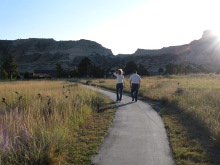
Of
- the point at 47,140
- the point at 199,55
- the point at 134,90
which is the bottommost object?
the point at 47,140

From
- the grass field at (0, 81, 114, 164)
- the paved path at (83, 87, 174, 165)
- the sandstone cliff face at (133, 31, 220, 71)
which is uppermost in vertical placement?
the sandstone cliff face at (133, 31, 220, 71)

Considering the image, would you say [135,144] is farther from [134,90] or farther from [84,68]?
[84,68]

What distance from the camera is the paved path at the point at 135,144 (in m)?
8.86

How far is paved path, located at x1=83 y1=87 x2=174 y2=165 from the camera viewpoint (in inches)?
349

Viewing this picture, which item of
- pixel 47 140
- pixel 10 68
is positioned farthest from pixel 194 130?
pixel 10 68

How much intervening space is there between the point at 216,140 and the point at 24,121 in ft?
15.9

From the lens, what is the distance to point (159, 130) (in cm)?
1273

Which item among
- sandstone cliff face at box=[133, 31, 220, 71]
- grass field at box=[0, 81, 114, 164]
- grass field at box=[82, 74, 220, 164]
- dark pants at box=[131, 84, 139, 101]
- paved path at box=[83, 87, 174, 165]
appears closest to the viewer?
grass field at box=[0, 81, 114, 164]

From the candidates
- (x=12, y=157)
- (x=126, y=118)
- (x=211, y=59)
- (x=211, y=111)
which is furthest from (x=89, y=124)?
(x=211, y=59)

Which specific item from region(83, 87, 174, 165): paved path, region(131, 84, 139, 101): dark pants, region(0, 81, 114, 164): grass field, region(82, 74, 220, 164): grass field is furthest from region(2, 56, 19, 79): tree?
region(0, 81, 114, 164): grass field

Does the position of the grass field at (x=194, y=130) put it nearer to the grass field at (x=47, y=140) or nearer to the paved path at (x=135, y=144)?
the paved path at (x=135, y=144)

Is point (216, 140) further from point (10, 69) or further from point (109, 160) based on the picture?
point (10, 69)

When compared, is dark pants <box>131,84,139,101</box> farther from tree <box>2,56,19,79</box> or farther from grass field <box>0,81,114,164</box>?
tree <box>2,56,19,79</box>

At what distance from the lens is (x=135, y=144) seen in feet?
34.2
